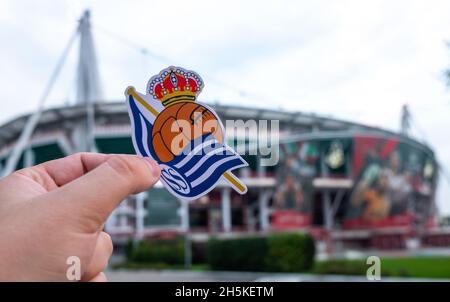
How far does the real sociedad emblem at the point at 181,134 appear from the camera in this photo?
160cm

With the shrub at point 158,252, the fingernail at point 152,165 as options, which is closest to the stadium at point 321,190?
the shrub at point 158,252

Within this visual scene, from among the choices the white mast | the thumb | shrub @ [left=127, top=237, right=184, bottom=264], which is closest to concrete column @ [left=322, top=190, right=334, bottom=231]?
shrub @ [left=127, top=237, right=184, bottom=264]

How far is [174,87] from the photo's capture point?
5.33ft

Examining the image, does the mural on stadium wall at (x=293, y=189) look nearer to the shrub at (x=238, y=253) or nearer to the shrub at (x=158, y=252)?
the shrub at (x=158, y=252)

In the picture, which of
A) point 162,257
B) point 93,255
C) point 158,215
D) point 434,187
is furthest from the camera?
point 434,187

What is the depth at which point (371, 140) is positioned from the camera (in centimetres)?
3219

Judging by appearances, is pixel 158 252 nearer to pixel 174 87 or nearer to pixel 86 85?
pixel 86 85

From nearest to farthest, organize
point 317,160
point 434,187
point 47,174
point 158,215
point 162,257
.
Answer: point 47,174, point 158,215, point 162,257, point 317,160, point 434,187

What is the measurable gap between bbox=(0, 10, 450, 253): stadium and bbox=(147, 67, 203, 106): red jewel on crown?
22463mm
